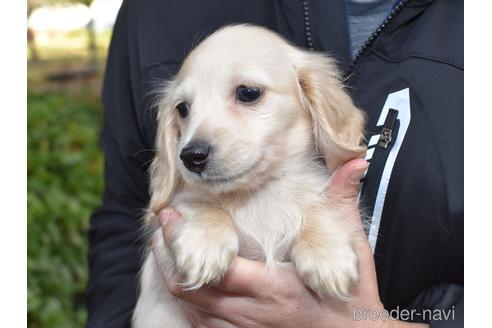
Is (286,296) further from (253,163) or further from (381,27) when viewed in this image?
(381,27)

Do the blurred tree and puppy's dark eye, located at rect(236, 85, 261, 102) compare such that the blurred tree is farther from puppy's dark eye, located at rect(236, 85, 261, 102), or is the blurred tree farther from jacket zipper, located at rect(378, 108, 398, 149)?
jacket zipper, located at rect(378, 108, 398, 149)

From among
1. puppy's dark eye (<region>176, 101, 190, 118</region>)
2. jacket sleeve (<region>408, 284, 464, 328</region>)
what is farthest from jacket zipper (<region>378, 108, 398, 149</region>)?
puppy's dark eye (<region>176, 101, 190, 118</region>)

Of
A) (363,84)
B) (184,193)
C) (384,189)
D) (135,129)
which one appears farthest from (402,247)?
(135,129)

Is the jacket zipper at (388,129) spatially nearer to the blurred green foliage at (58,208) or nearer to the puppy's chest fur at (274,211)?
the puppy's chest fur at (274,211)

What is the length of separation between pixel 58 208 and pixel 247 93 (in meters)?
2.29

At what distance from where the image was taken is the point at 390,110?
6.34 ft

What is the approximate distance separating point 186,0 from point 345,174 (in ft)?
2.96

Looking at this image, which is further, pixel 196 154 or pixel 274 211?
pixel 274 211

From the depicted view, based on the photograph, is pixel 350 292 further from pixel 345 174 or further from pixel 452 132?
pixel 452 132

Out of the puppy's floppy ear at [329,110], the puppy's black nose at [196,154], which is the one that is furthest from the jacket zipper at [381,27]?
the puppy's black nose at [196,154]

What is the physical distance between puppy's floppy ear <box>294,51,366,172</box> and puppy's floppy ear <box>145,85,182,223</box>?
0.46 m

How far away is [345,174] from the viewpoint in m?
1.91

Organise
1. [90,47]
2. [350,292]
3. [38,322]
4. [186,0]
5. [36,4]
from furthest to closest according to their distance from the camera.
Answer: [90,47]
[36,4]
[38,322]
[186,0]
[350,292]

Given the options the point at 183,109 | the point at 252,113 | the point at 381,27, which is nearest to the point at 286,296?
the point at 252,113
